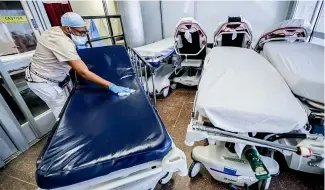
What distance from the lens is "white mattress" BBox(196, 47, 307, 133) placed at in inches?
32.8

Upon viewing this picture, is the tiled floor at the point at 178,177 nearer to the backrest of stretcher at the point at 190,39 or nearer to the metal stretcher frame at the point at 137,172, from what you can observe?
the metal stretcher frame at the point at 137,172

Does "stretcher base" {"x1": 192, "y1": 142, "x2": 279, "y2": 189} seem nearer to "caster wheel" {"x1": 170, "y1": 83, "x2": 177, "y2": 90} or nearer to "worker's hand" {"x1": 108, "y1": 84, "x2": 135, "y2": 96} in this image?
"worker's hand" {"x1": 108, "y1": 84, "x2": 135, "y2": 96}

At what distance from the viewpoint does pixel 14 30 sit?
71.2 inches

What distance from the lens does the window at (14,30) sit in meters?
1.71

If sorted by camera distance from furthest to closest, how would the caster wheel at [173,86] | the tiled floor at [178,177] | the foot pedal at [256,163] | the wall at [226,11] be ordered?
the wall at [226,11] → the caster wheel at [173,86] → the tiled floor at [178,177] → the foot pedal at [256,163]

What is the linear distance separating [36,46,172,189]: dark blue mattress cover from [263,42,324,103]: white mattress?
817 millimetres

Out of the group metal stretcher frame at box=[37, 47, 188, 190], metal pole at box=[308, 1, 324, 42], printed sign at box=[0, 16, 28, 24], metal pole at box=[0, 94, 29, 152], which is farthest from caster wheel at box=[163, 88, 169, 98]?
metal pole at box=[308, 1, 324, 42]

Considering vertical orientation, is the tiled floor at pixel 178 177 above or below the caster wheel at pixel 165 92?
below

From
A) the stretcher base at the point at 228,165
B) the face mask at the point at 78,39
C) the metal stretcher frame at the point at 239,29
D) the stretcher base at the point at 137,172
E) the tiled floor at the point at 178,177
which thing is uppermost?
the face mask at the point at 78,39

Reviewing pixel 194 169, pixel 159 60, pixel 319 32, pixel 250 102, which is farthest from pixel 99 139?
pixel 319 32

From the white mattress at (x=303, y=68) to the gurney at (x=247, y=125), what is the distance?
2.1 inches

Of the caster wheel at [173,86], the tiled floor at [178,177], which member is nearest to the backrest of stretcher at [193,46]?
the caster wheel at [173,86]

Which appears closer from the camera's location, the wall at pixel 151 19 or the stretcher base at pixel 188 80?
the stretcher base at pixel 188 80

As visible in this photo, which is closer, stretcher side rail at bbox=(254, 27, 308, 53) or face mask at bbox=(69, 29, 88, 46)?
face mask at bbox=(69, 29, 88, 46)
